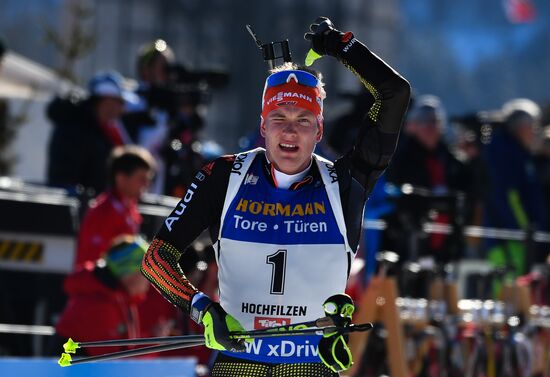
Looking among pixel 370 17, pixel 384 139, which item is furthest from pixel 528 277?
pixel 370 17

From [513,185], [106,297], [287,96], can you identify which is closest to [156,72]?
[513,185]

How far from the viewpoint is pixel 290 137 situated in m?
4.62

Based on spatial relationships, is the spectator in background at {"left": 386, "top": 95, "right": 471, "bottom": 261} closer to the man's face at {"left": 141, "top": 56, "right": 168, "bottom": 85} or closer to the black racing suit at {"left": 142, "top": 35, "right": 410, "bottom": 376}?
the man's face at {"left": 141, "top": 56, "right": 168, "bottom": 85}

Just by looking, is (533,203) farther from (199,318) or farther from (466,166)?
(199,318)

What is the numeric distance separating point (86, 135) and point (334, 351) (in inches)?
194

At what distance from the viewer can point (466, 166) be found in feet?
31.7

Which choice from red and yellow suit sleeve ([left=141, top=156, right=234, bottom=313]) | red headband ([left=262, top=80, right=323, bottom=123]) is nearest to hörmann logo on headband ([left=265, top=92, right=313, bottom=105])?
red headband ([left=262, top=80, right=323, bottom=123])

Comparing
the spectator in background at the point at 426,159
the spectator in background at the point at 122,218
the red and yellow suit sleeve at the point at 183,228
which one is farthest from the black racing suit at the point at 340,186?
the spectator in background at the point at 426,159

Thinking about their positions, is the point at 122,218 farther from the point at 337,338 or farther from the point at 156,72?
the point at 337,338

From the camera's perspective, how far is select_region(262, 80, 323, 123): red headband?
4.71m

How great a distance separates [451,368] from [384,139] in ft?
12.4

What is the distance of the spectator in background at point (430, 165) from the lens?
9.31m

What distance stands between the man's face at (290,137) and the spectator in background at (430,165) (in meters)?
4.57

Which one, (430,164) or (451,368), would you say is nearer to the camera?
(451,368)
